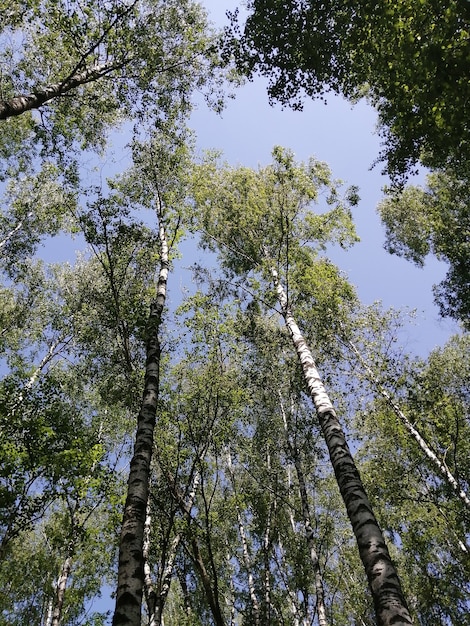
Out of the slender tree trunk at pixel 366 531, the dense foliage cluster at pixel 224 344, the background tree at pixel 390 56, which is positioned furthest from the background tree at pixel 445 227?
the slender tree trunk at pixel 366 531

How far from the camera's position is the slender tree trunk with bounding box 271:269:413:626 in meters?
A: 4.76

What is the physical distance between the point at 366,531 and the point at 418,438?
1050 centimetres

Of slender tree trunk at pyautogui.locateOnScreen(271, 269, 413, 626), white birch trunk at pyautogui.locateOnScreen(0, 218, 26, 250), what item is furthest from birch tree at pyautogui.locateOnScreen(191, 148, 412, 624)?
white birch trunk at pyautogui.locateOnScreen(0, 218, 26, 250)

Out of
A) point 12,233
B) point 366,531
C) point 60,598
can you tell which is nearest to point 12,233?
point 12,233

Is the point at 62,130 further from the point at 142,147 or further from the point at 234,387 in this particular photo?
the point at 234,387

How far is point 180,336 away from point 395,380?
9256 mm

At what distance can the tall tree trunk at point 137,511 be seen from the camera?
16.7 ft

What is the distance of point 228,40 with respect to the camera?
41.3 ft

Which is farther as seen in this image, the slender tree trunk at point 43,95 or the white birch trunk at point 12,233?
the white birch trunk at point 12,233

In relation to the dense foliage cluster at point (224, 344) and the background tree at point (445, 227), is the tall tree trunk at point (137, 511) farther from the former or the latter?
the background tree at point (445, 227)

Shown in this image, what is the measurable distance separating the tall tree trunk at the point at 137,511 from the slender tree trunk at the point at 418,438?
10586mm

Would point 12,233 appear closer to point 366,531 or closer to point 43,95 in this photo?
point 43,95

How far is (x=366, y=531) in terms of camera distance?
230 inches

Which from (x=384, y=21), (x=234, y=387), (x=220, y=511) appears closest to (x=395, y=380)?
(x=234, y=387)
